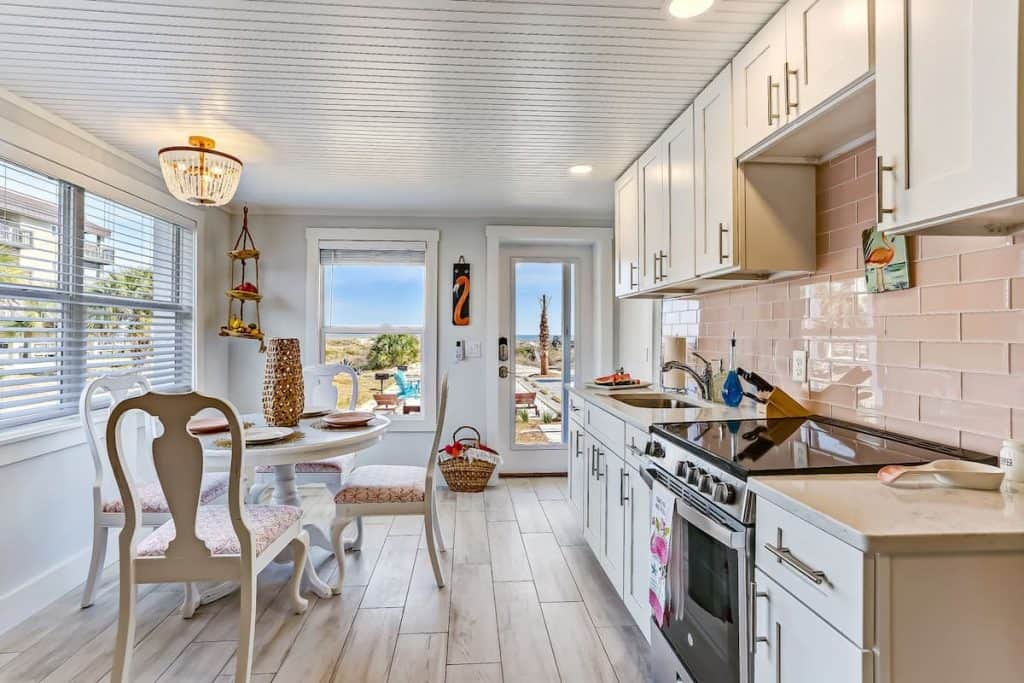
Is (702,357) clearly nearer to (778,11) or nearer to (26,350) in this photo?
(778,11)

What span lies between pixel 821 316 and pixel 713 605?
1.14 m

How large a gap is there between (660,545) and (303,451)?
4.73 ft

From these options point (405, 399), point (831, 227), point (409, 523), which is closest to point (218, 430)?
point (409, 523)

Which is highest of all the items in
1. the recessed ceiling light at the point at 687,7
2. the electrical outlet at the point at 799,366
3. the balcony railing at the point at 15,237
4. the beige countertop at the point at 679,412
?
the recessed ceiling light at the point at 687,7

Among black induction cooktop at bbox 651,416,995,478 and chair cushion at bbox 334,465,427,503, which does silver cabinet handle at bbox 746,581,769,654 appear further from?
chair cushion at bbox 334,465,427,503

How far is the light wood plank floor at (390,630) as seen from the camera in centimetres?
191

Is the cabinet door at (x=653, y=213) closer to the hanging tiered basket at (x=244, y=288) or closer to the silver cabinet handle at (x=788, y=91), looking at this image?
the silver cabinet handle at (x=788, y=91)

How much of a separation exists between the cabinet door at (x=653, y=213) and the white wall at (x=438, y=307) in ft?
5.30

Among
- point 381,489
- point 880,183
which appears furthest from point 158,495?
point 880,183

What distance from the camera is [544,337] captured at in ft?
14.9

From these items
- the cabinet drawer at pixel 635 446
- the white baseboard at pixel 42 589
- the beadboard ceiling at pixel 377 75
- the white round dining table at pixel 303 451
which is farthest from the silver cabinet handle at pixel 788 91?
the white baseboard at pixel 42 589

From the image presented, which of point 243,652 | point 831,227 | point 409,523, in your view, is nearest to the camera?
point 243,652

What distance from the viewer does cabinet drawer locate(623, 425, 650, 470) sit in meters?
1.99

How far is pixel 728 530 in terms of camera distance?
1.31 metres
